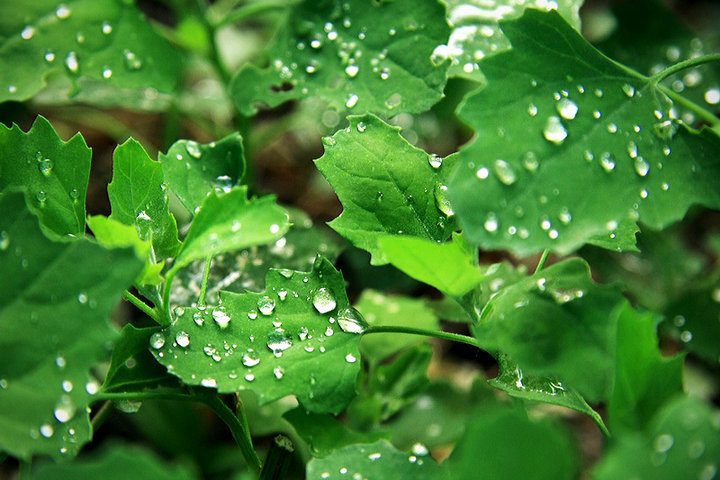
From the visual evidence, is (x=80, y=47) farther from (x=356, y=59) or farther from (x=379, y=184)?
(x=379, y=184)

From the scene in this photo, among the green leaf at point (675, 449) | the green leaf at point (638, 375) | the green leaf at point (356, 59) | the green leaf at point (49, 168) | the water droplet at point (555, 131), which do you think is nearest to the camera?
the green leaf at point (675, 449)

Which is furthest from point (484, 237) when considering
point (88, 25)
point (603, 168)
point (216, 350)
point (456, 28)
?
point (88, 25)

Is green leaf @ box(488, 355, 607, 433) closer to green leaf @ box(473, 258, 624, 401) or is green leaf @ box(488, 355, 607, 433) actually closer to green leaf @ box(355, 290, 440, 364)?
green leaf @ box(473, 258, 624, 401)

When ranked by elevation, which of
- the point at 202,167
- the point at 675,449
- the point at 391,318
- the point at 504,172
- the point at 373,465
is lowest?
the point at 391,318

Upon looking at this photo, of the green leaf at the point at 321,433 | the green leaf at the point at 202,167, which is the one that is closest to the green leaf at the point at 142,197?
the green leaf at the point at 202,167

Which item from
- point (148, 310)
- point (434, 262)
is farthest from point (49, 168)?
point (434, 262)

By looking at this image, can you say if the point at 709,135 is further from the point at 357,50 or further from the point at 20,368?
the point at 20,368

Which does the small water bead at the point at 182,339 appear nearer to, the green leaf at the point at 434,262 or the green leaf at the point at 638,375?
the green leaf at the point at 434,262
